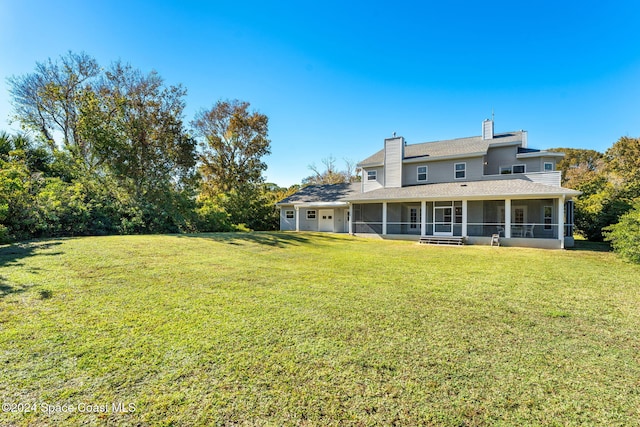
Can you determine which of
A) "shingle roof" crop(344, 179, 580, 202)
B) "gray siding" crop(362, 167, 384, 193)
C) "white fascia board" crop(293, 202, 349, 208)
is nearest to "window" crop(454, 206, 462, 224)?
"shingle roof" crop(344, 179, 580, 202)

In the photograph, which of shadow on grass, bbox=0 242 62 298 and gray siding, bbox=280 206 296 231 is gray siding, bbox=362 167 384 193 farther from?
shadow on grass, bbox=0 242 62 298

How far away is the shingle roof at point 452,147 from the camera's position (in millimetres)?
19016

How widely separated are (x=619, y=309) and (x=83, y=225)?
61.7ft

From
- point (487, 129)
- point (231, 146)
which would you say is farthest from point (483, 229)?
point (231, 146)

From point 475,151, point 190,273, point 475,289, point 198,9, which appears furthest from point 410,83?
point 190,273

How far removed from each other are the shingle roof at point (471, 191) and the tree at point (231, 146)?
1407 centimetres

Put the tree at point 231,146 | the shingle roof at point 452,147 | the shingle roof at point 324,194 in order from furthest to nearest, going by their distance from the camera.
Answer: the tree at point 231,146
the shingle roof at point 324,194
the shingle roof at point 452,147

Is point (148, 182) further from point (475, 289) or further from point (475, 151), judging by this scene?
point (475, 151)

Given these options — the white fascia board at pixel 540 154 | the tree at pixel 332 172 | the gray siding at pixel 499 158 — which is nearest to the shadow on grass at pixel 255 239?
the gray siding at pixel 499 158

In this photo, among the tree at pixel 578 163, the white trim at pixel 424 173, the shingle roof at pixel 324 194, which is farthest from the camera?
the tree at pixel 578 163

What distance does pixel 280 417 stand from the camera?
2273 millimetres

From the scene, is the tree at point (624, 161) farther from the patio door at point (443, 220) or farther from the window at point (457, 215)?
the patio door at point (443, 220)

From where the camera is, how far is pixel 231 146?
95.0 feet

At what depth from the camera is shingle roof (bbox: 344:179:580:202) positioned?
1415 cm
